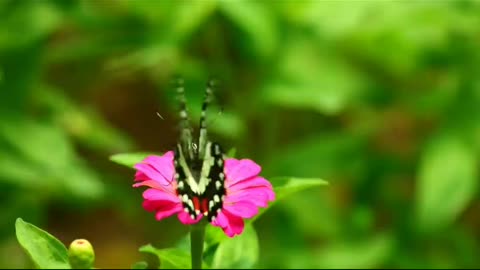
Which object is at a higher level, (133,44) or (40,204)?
(133,44)

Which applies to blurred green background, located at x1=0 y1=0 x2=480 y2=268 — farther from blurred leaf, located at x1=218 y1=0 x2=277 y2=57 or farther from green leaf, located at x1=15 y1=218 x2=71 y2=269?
green leaf, located at x1=15 y1=218 x2=71 y2=269

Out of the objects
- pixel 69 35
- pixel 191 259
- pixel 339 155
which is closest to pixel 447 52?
pixel 339 155

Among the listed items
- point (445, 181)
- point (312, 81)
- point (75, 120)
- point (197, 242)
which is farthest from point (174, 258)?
point (75, 120)

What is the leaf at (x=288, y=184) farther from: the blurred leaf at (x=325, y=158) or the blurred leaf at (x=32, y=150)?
the blurred leaf at (x=325, y=158)

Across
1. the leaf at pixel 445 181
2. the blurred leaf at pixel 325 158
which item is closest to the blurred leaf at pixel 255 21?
the blurred leaf at pixel 325 158

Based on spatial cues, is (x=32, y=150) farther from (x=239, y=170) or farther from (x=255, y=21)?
(x=239, y=170)

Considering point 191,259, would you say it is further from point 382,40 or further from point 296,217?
point 382,40

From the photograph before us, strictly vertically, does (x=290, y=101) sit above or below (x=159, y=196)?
above
